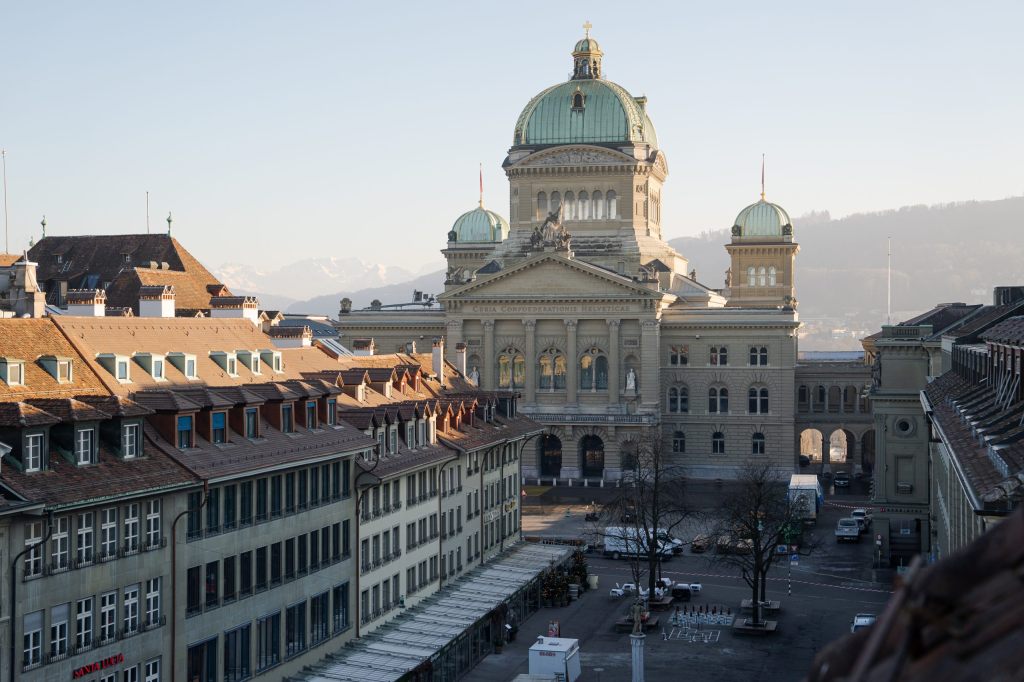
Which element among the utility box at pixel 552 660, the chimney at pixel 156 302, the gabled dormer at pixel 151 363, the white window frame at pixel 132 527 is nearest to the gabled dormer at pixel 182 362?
the gabled dormer at pixel 151 363

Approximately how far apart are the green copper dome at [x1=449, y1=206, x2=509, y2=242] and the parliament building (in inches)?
926

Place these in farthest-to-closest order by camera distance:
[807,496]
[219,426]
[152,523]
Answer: [807,496] → [219,426] → [152,523]

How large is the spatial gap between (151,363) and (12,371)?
26.5ft

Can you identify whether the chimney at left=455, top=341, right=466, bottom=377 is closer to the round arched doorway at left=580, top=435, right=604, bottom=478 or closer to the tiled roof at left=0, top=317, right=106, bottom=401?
the round arched doorway at left=580, top=435, right=604, bottom=478

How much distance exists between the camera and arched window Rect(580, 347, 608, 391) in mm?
130500

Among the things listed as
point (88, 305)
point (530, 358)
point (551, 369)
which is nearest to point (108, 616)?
point (88, 305)

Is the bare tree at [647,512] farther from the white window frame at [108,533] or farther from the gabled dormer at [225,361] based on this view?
the white window frame at [108,533]

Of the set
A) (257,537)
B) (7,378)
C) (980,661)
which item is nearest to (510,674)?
(257,537)

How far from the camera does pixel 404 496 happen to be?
5766 centimetres

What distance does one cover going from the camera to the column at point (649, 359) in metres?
128

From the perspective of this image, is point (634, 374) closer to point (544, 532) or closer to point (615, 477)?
point (615, 477)

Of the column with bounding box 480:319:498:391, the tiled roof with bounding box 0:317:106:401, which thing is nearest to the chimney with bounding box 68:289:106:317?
the tiled roof with bounding box 0:317:106:401

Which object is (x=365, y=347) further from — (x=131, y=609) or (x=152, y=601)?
(x=131, y=609)

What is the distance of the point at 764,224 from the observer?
156 metres
